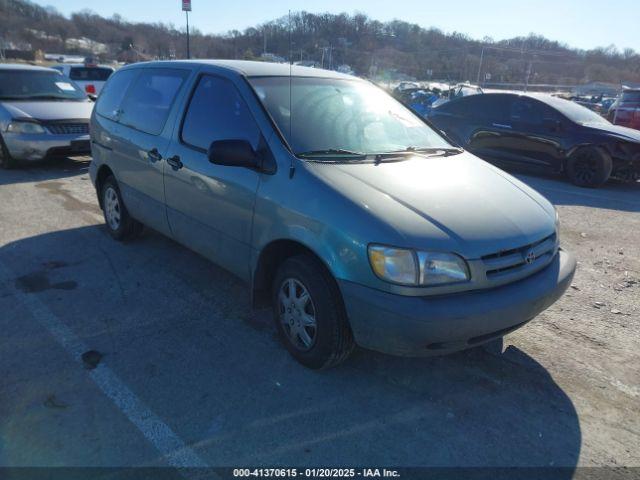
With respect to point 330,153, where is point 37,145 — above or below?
below

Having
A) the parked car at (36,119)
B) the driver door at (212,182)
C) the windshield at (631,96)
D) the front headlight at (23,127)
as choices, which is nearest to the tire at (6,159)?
the parked car at (36,119)

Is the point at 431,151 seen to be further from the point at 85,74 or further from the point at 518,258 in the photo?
the point at 85,74

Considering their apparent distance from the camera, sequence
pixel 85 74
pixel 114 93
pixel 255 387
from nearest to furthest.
Result: pixel 255 387, pixel 114 93, pixel 85 74

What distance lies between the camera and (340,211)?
259 cm

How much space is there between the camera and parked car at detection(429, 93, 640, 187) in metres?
8.19

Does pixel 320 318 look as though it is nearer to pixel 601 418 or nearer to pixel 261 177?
pixel 261 177

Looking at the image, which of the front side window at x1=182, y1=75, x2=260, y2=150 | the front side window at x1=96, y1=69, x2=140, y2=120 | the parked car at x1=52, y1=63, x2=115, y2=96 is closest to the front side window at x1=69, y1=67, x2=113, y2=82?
the parked car at x1=52, y1=63, x2=115, y2=96

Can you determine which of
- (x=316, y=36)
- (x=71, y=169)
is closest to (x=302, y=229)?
(x=316, y=36)

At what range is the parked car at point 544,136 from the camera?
8.19 m

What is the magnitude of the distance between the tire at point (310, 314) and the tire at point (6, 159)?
7279mm

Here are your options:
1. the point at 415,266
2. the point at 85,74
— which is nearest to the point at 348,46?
the point at 415,266

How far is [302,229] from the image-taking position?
2.75 m

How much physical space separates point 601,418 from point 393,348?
4.11 ft

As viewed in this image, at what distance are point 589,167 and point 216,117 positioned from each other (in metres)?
7.27
